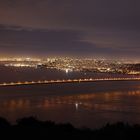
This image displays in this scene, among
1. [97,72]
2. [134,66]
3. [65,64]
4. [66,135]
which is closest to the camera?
[66,135]

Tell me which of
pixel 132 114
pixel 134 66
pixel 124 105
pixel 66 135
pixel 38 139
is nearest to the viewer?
pixel 38 139

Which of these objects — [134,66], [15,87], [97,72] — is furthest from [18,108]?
[134,66]

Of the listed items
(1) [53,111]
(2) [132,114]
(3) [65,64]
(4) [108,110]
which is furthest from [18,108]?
(3) [65,64]

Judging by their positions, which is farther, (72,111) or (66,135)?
(72,111)

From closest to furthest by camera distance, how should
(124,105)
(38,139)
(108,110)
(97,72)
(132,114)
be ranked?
(38,139)
(132,114)
(108,110)
(124,105)
(97,72)

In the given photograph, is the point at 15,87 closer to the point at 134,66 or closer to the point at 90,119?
the point at 90,119

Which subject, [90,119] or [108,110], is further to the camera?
[108,110]

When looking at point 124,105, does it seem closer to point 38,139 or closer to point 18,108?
point 18,108

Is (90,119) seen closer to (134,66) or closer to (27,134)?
(27,134)

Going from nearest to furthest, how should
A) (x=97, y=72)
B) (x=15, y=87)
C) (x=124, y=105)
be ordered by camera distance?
(x=124, y=105) → (x=15, y=87) → (x=97, y=72)
